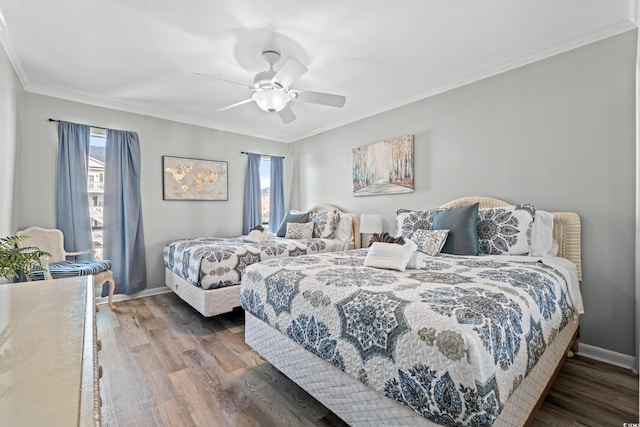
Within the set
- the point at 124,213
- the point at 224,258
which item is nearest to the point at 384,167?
the point at 224,258

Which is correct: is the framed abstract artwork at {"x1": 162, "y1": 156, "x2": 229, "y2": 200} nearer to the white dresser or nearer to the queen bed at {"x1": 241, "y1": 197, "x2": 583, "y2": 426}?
the queen bed at {"x1": 241, "y1": 197, "x2": 583, "y2": 426}

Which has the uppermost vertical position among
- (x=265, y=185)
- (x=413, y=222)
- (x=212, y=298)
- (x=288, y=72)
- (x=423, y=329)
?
(x=288, y=72)

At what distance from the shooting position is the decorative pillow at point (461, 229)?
2555 millimetres

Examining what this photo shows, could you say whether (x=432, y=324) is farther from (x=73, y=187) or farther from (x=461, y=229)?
(x=73, y=187)

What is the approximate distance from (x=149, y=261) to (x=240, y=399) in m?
2.91

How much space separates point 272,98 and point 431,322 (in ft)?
7.13

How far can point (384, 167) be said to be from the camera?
3971 mm

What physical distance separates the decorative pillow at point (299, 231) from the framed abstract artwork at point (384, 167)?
832 millimetres

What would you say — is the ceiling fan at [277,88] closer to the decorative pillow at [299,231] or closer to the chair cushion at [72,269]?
the decorative pillow at [299,231]

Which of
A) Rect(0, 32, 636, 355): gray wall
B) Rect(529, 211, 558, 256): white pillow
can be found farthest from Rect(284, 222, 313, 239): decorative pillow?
Rect(529, 211, 558, 256): white pillow

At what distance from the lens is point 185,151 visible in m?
4.45

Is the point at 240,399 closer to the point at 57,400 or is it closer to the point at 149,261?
the point at 57,400

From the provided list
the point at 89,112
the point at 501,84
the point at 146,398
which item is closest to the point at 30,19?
the point at 89,112

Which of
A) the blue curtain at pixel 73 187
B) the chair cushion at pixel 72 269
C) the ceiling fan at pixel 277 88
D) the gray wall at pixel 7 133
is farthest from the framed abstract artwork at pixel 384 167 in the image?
the gray wall at pixel 7 133
